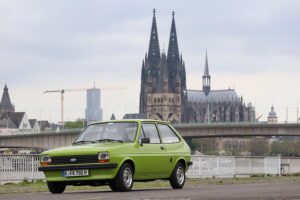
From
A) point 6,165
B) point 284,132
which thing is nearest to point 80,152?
point 6,165

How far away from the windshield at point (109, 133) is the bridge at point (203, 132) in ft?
340

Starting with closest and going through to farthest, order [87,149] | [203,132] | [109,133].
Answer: [87,149], [109,133], [203,132]

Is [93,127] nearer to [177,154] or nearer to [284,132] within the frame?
[177,154]

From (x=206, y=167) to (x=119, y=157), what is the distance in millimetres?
20728

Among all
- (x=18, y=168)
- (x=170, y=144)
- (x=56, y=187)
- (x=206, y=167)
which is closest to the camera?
(x=56, y=187)

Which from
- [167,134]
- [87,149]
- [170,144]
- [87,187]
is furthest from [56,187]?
[87,187]

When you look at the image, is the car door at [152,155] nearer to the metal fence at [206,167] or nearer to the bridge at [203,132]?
the metal fence at [206,167]

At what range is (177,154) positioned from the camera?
20.2 metres

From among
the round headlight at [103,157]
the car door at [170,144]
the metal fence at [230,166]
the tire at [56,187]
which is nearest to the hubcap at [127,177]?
the round headlight at [103,157]

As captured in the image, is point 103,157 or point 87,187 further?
point 87,187

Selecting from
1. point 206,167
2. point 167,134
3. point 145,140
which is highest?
point 167,134

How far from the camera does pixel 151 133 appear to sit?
19.8 metres

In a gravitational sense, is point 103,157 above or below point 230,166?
above

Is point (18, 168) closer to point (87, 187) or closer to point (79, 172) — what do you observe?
point (87, 187)
